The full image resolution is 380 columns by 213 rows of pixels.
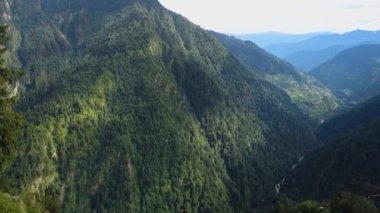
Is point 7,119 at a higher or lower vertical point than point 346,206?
higher

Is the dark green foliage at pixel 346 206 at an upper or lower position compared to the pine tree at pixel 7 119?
lower

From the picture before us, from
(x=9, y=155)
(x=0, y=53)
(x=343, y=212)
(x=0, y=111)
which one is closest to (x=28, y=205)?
(x=9, y=155)

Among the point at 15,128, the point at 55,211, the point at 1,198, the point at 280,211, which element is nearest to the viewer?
the point at 1,198

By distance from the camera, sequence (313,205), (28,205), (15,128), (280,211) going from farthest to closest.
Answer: (280,211)
(313,205)
(28,205)
(15,128)

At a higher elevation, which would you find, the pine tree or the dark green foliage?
the pine tree

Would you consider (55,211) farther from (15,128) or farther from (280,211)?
(280,211)

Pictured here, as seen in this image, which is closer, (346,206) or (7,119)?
(7,119)

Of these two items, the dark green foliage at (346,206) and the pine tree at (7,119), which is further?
the dark green foliage at (346,206)

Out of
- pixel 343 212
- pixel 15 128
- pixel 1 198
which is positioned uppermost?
pixel 15 128

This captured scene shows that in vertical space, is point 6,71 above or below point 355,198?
above

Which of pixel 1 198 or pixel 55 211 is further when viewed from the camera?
pixel 55 211

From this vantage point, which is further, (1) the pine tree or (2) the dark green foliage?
(2) the dark green foliage
